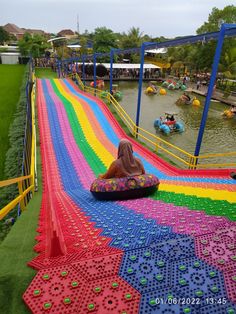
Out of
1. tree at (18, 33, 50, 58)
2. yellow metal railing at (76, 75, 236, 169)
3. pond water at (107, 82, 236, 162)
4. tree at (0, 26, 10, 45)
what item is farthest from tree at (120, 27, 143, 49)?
tree at (0, 26, 10, 45)

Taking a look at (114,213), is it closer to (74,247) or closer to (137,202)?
(137,202)

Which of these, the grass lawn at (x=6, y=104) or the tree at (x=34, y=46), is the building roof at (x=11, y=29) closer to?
the tree at (x=34, y=46)

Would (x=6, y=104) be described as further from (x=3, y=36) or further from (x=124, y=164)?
(x=3, y=36)

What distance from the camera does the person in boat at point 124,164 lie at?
17.1 feet

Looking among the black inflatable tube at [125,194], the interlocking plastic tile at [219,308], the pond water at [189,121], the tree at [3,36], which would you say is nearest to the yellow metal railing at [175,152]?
the pond water at [189,121]

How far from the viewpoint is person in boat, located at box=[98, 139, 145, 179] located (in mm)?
5199

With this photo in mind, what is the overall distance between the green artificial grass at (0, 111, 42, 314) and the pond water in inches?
442

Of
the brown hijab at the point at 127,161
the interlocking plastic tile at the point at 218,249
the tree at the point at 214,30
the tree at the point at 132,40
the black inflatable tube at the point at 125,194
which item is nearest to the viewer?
the interlocking plastic tile at the point at 218,249

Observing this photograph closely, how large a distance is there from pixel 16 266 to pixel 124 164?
9.95 feet

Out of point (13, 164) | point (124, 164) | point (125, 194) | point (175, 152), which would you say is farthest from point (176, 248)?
point (175, 152)

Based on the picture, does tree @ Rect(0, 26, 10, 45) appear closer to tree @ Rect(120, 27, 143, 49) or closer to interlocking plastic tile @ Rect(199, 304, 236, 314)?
tree @ Rect(120, 27, 143, 49)

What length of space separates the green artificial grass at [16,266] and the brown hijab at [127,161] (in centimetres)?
204

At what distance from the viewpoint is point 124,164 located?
17.7ft

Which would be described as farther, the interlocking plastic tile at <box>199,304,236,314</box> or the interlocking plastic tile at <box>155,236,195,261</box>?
the interlocking plastic tile at <box>155,236,195,261</box>
